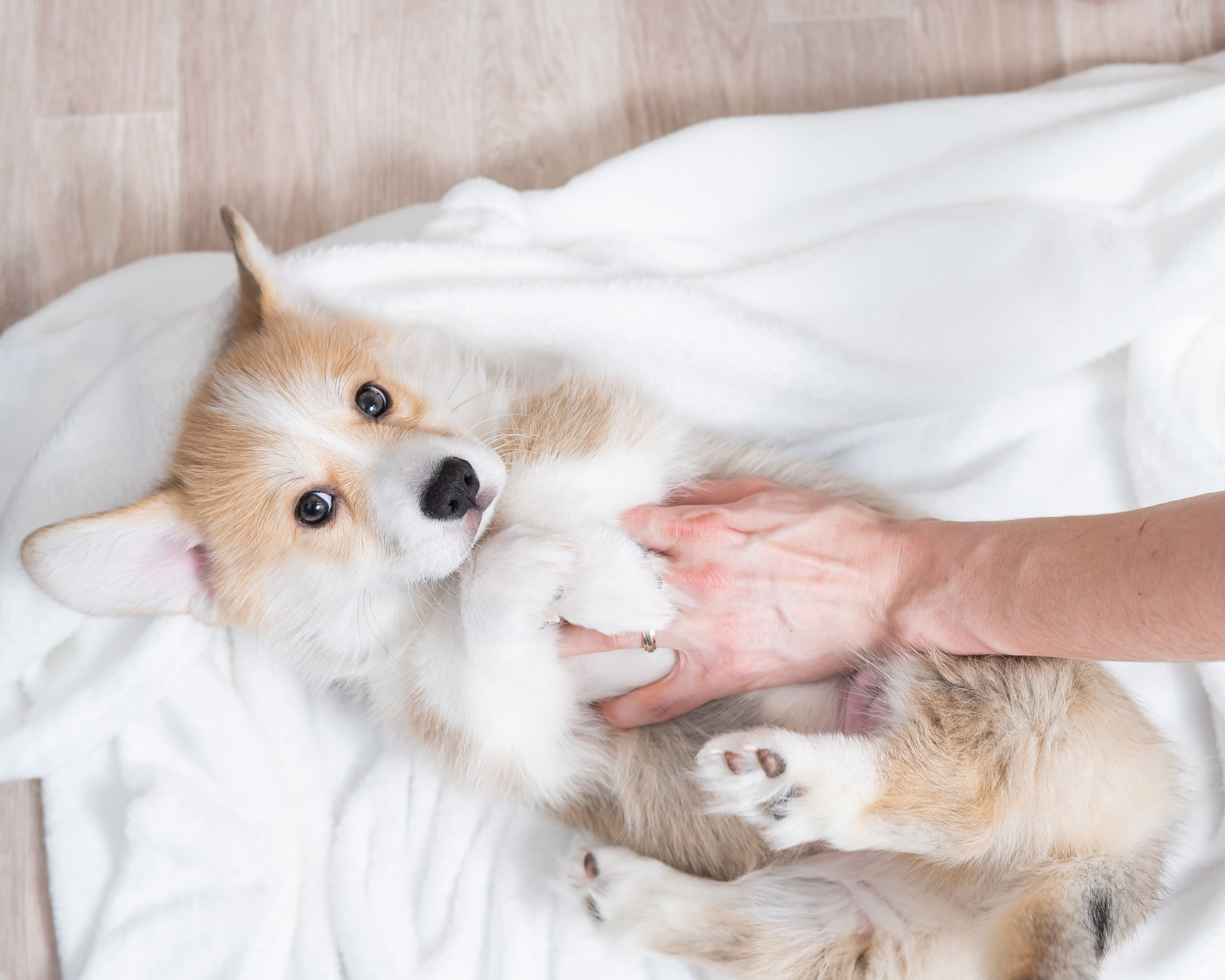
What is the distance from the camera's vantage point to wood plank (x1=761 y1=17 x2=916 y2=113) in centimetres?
226

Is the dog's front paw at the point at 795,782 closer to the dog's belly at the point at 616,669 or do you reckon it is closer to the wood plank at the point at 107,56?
the dog's belly at the point at 616,669

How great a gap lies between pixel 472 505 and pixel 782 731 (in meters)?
0.68

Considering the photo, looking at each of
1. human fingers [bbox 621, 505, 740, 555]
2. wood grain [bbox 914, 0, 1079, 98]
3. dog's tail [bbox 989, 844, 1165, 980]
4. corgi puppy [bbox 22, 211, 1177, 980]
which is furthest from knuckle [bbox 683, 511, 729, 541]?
wood grain [bbox 914, 0, 1079, 98]

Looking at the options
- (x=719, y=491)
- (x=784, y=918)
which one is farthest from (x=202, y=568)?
(x=784, y=918)

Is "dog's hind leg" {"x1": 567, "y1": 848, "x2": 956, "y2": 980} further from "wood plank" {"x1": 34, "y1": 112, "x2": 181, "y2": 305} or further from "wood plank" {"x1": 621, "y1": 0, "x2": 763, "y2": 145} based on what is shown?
"wood plank" {"x1": 34, "y1": 112, "x2": 181, "y2": 305}

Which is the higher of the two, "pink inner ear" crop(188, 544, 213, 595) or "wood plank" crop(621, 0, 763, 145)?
"wood plank" crop(621, 0, 763, 145)

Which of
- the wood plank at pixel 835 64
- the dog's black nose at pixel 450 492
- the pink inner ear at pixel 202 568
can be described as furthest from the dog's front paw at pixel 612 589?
the wood plank at pixel 835 64

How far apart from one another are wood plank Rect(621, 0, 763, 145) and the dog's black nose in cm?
129

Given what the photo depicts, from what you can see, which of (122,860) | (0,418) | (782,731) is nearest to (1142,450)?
(782,731)

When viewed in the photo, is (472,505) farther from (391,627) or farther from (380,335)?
(380,335)

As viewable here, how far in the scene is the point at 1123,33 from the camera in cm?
228

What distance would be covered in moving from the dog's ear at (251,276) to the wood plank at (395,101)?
541mm

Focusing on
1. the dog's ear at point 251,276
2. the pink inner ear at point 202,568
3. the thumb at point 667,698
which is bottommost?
the thumb at point 667,698

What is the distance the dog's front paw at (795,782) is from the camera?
1423mm
